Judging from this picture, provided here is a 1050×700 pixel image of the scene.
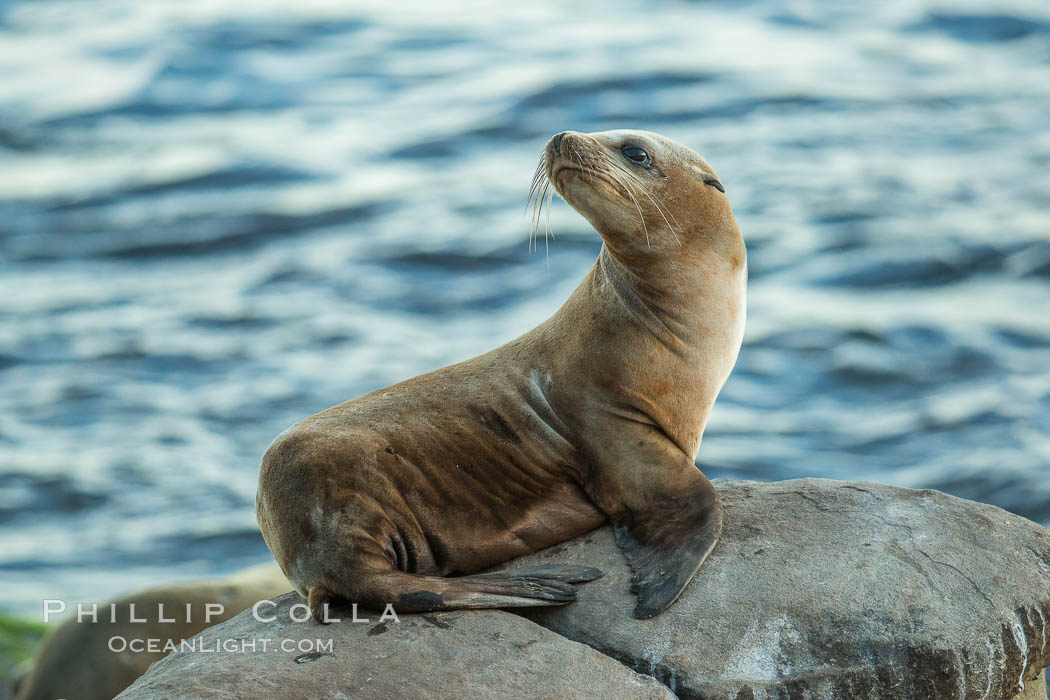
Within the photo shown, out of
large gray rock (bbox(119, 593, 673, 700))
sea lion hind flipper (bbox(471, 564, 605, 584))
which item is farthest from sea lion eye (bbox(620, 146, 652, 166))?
large gray rock (bbox(119, 593, 673, 700))

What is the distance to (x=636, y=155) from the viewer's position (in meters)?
5.84

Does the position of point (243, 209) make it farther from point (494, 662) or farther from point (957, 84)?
point (494, 662)

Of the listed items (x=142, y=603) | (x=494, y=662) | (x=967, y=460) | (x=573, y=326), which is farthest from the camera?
(x=967, y=460)

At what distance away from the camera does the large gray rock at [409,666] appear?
4941 millimetres

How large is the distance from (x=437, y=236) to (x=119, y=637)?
9604 millimetres

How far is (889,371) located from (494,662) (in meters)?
10.5

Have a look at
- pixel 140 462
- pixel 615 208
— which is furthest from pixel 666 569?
pixel 140 462

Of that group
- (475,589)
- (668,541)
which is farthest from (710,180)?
(475,589)

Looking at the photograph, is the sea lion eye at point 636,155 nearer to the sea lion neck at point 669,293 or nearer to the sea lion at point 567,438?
the sea lion at point 567,438

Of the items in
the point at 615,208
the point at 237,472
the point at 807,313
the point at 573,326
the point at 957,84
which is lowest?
the point at 237,472

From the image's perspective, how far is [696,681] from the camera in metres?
5.20

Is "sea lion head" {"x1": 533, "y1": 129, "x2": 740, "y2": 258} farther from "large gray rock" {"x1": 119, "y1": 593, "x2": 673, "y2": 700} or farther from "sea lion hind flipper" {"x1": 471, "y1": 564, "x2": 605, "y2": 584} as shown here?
"large gray rock" {"x1": 119, "y1": 593, "x2": 673, "y2": 700}

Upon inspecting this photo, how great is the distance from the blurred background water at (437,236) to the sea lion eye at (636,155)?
7750mm

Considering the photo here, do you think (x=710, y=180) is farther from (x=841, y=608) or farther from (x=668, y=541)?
(x=841, y=608)
